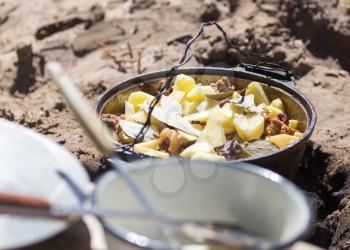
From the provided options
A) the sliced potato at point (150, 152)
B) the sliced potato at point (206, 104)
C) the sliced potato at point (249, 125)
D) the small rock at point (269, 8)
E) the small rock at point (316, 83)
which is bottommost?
the small rock at point (316, 83)

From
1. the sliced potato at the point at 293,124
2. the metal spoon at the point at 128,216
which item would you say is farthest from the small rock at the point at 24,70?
the metal spoon at the point at 128,216

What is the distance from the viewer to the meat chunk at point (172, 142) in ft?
8.91

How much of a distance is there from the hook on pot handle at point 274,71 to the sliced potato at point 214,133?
20.9 inches

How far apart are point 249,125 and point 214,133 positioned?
0.19m

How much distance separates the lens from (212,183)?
1426 millimetres

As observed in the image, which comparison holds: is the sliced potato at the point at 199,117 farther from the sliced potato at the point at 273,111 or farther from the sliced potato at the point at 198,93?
the sliced potato at the point at 273,111

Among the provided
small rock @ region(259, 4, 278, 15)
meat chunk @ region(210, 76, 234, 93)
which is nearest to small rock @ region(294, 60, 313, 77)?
small rock @ region(259, 4, 278, 15)

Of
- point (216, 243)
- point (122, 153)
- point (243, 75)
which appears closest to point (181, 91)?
point (243, 75)

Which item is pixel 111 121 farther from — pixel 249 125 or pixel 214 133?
pixel 249 125

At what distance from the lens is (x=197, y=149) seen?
262 centimetres

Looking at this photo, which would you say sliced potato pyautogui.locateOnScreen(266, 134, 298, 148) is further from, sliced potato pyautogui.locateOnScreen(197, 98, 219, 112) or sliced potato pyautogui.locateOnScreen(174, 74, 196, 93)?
sliced potato pyautogui.locateOnScreen(174, 74, 196, 93)

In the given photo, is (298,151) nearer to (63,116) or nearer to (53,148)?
(53,148)

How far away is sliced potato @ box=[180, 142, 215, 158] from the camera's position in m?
2.60

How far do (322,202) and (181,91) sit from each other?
0.87 metres
